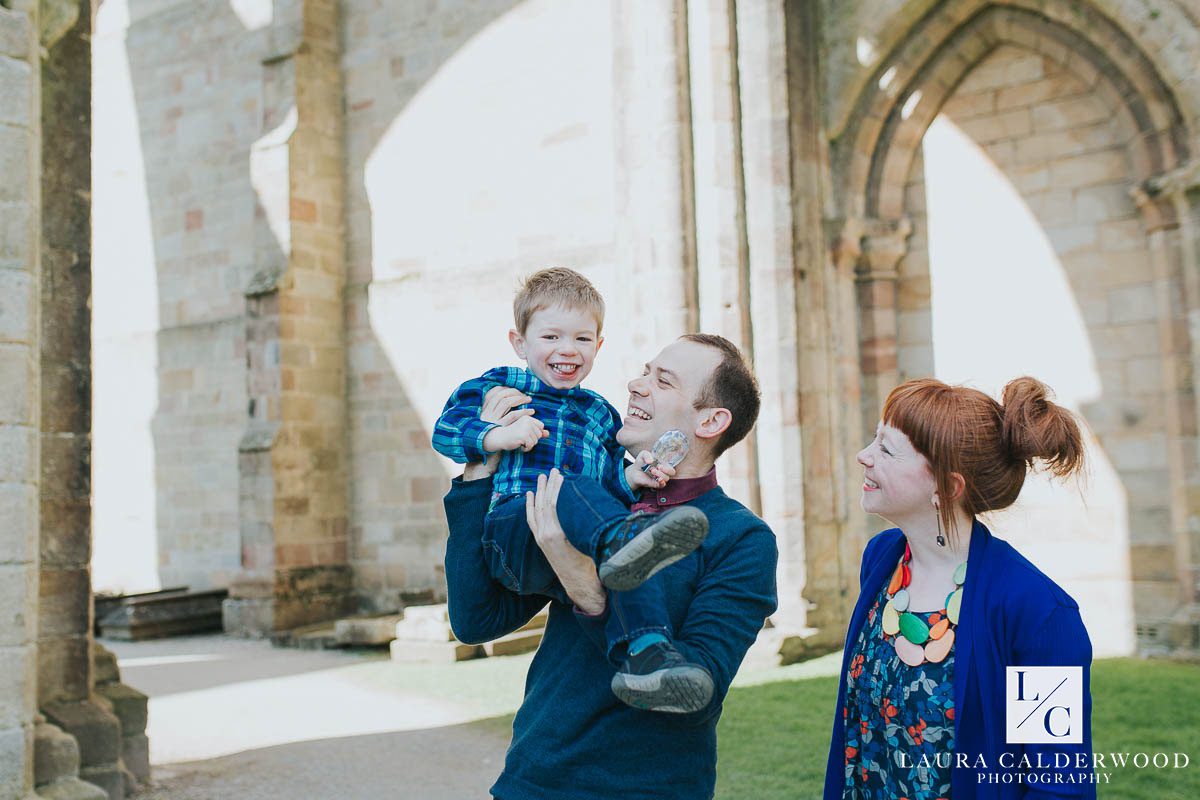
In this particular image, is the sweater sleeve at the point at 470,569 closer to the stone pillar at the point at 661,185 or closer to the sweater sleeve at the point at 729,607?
the sweater sleeve at the point at 729,607

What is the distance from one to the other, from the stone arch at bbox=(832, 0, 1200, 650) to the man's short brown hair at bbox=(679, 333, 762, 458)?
7.15m

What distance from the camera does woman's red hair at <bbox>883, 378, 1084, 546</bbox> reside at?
6.86ft

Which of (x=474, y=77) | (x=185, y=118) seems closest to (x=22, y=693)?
(x=474, y=77)

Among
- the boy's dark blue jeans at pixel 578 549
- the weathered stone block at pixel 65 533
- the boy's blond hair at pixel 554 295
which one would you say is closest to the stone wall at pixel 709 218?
the weathered stone block at pixel 65 533

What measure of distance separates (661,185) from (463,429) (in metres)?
7.00

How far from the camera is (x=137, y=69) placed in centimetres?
1413

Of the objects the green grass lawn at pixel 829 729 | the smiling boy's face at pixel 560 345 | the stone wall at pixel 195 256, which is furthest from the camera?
the stone wall at pixel 195 256

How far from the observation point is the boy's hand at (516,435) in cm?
205

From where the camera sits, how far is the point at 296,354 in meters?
11.7

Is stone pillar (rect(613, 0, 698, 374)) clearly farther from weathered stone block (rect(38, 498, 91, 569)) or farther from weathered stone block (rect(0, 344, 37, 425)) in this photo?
weathered stone block (rect(0, 344, 37, 425))

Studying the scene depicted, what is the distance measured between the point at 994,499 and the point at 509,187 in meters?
9.18

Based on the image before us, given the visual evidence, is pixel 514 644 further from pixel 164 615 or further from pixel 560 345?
pixel 560 345

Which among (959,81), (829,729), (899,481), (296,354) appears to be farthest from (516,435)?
(296,354)

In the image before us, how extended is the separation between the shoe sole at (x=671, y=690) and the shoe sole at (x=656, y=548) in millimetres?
154
